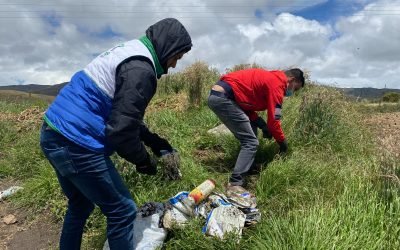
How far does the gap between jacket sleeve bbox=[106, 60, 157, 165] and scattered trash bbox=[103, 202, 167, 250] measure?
44.3 inches

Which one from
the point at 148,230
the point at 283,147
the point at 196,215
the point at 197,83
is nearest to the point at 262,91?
the point at 283,147

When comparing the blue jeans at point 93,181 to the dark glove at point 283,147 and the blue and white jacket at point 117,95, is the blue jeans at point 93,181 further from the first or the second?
the dark glove at point 283,147

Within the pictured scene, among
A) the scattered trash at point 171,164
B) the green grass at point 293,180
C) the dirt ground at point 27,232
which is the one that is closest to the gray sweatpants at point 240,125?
the green grass at point 293,180

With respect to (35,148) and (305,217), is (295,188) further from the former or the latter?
(35,148)

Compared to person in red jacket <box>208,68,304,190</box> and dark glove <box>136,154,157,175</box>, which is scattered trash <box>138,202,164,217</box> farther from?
person in red jacket <box>208,68,304,190</box>

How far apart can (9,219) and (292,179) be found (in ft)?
10.3

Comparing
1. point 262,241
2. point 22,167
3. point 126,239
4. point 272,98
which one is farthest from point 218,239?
point 22,167

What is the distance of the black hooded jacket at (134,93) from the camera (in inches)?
94.8

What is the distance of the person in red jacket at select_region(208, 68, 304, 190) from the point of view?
464cm

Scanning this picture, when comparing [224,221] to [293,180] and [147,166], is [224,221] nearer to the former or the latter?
[147,166]

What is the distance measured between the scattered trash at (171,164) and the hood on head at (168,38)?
3.05 ft

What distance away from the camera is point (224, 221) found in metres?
3.52

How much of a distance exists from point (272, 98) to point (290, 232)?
182 cm

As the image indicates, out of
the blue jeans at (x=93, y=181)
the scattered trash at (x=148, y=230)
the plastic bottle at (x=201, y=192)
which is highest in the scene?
the blue jeans at (x=93, y=181)
